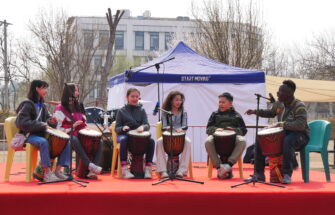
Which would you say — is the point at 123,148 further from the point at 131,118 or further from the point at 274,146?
the point at 274,146

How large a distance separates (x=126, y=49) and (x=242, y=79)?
4538 centimetres

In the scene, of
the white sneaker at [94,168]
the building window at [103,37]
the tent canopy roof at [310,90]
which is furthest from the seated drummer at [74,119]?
the building window at [103,37]

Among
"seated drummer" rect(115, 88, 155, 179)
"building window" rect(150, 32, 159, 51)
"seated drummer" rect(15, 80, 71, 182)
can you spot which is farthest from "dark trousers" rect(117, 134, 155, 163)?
"building window" rect(150, 32, 159, 51)

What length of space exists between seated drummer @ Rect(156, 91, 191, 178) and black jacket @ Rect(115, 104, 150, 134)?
30cm

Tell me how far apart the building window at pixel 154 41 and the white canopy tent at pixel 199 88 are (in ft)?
154

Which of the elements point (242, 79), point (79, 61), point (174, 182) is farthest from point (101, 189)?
point (79, 61)

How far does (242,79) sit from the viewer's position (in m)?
10.5

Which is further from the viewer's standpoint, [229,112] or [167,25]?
[167,25]

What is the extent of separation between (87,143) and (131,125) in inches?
27.8

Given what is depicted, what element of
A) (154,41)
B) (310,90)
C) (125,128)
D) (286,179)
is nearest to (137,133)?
(125,128)

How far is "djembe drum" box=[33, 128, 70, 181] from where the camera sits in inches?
240

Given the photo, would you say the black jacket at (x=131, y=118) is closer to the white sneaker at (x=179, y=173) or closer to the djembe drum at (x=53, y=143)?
the white sneaker at (x=179, y=173)

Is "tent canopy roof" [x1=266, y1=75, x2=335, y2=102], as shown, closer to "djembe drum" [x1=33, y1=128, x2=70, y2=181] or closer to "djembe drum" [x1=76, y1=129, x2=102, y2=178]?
"djembe drum" [x1=76, y1=129, x2=102, y2=178]

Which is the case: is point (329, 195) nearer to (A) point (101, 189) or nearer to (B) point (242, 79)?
(A) point (101, 189)
